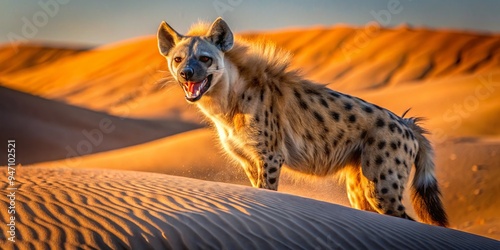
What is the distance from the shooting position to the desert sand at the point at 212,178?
4.91 metres

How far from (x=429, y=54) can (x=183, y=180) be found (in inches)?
2054

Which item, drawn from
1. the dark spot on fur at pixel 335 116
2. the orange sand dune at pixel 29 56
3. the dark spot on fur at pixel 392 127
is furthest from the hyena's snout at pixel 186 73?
the orange sand dune at pixel 29 56

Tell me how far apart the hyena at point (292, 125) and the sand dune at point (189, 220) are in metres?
0.92

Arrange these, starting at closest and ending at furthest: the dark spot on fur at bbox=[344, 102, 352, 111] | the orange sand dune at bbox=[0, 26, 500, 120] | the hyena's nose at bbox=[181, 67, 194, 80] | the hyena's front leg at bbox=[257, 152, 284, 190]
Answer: the hyena's nose at bbox=[181, 67, 194, 80] < the hyena's front leg at bbox=[257, 152, 284, 190] < the dark spot on fur at bbox=[344, 102, 352, 111] < the orange sand dune at bbox=[0, 26, 500, 120]

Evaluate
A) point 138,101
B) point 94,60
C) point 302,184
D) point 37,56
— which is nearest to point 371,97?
point 302,184

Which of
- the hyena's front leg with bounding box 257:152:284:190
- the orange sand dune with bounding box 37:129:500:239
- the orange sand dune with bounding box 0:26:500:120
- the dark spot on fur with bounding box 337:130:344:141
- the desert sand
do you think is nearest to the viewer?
the desert sand

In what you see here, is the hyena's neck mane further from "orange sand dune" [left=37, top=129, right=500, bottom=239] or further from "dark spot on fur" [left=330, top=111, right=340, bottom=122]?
"orange sand dune" [left=37, top=129, right=500, bottom=239]

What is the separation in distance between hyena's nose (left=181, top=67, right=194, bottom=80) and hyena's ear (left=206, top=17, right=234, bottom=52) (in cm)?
59

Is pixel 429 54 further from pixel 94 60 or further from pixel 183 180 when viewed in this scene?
pixel 183 180

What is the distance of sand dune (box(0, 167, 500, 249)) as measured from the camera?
15.3 ft

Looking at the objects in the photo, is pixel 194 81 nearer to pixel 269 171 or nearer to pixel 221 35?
pixel 221 35

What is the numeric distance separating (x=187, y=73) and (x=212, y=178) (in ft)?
27.4

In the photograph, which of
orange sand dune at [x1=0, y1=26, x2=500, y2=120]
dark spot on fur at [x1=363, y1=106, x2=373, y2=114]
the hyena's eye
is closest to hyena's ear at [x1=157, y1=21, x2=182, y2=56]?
the hyena's eye

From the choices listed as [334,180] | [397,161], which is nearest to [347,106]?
[397,161]
